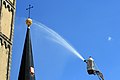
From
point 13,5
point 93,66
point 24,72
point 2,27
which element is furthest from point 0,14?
point 93,66

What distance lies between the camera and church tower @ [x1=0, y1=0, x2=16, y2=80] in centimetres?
3142

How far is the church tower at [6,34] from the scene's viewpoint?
31.4 metres

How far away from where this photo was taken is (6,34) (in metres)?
32.9

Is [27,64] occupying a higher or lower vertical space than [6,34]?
lower

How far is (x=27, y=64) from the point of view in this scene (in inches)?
1407

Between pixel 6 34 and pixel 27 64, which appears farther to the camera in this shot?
pixel 27 64

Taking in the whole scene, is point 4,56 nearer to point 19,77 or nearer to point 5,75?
point 5,75

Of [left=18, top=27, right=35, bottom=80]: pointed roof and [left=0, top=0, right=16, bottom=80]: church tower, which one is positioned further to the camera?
[left=18, top=27, right=35, bottom=80]: pointed roof

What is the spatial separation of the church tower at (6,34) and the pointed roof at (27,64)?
2983 mm

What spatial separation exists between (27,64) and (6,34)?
13.9ft

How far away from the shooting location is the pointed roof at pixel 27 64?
34688 mm

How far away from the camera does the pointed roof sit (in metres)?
34.7

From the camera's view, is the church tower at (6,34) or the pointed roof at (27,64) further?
the pointed roof at (27,64)

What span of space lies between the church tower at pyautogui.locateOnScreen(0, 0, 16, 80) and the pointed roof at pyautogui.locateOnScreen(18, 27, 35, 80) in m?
2.98
